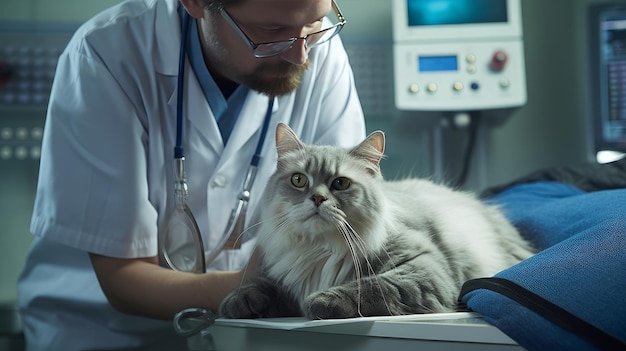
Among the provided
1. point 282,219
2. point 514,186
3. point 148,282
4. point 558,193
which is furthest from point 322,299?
Answer: point 514,186

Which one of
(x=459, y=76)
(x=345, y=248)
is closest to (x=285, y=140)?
(x=345, y=248)

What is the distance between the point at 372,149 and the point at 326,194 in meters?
0.15

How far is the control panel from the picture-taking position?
2059 millimetres

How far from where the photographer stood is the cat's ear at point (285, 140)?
105 cm

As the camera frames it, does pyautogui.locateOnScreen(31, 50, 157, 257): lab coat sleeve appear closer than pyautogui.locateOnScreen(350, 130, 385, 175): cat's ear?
No

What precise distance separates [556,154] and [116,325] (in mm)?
1721

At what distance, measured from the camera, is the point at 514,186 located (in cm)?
176

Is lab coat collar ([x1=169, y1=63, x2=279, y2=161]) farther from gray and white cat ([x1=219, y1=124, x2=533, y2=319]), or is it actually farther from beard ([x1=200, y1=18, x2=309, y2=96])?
gray and white cat ([x1=219, y1=124, x2=533, y2=319])

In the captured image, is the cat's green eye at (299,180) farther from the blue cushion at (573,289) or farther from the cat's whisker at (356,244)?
the blue cushion at (573,289)

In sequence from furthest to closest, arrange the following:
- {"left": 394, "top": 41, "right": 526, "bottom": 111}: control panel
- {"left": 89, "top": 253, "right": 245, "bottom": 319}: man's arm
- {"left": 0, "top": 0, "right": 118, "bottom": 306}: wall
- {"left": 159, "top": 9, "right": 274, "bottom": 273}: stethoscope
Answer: {"left": 394, "top": 41, "right": 526, "bottom": 111}: control panel < {"left": 0, "top": 0, "right": 118, "bottom": 306}: wall < {"left": 159, "top": 9, "right": 274, "bottom": 273}: stethoscope < {"left": 89, "top": 253, "right": 245, "bottom": 319}: man's arm

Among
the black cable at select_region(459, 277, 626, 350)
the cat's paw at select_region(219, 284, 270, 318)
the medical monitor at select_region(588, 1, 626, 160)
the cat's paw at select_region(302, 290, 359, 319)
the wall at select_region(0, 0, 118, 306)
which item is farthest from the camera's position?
the medical monitor at select_region(588, 1, 626, 160)

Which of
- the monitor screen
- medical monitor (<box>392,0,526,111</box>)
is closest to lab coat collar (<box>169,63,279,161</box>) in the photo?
medical monitor (<box>392,0,526,111</box>)

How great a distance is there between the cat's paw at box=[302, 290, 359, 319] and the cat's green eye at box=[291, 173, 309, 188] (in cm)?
18

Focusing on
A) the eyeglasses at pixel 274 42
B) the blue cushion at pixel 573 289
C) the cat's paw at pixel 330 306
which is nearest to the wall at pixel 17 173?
the eyeglasses at pixel 274 42
